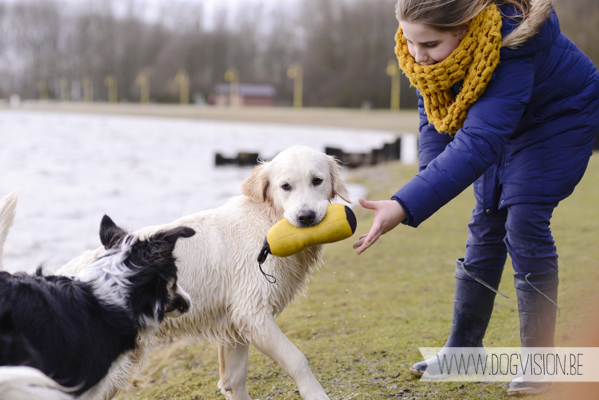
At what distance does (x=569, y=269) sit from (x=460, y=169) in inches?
163

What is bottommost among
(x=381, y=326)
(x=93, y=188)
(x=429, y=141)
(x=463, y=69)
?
(x=93, y=188)

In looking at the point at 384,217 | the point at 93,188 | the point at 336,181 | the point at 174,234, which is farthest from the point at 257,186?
the point at 93,188

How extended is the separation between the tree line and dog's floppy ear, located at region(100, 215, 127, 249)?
80.9 meters

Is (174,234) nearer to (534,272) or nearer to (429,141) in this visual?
(429,141)

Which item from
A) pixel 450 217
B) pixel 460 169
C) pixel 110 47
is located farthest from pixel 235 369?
pixel 110 47

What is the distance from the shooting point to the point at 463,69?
2732mm

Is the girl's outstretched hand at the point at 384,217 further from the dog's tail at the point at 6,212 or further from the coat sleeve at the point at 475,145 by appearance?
the dog's tail at the point at 6,212

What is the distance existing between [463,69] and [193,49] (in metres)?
118

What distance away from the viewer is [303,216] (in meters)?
3.11

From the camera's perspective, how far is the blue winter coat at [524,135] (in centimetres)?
258

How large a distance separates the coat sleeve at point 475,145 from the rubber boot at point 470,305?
3.51 feet

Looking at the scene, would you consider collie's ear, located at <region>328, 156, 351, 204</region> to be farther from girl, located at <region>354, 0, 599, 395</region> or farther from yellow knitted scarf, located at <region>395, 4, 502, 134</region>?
yellow knitted scarf, located at <region>395, 4, 502, 134</region>

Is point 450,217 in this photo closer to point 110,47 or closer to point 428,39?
point 428,39

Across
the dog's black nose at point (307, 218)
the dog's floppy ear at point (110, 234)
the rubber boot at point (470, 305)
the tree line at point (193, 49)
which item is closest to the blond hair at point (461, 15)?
the dog's black nose at point (307, 218)
